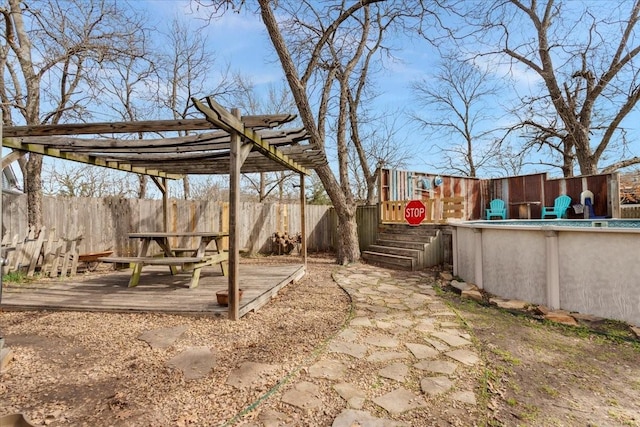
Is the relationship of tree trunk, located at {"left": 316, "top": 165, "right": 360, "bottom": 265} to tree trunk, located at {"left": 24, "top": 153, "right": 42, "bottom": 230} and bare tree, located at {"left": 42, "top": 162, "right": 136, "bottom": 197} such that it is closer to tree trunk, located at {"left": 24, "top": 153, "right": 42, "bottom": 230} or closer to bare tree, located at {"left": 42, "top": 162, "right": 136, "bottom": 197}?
tree trunk, located at {"left": 24, "top": 153, "right": 42, "bottom": 230}

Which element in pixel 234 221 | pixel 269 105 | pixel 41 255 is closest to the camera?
pixel 234 221

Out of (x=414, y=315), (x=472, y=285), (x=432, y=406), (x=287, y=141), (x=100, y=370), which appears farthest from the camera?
(x=472, y=285)

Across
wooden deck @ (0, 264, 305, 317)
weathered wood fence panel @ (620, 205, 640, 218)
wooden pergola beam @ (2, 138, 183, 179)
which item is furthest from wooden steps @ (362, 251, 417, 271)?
weathered wood fence panel @ (620, 205, 640, 218)

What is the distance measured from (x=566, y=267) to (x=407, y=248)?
4.15 meters

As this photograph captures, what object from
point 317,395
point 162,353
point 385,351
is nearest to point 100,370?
point 162,353

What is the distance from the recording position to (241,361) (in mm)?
2625

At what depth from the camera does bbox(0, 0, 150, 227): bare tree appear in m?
6.04

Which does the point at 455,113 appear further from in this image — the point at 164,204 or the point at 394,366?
the point at 394,366

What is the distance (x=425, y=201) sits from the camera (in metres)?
8.45

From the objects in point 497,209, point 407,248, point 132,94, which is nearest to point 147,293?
point 407,248

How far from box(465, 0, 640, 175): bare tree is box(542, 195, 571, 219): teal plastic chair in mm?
1751

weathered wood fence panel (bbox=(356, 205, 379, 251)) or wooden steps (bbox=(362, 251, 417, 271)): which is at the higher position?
weathered wood fence panel (bbox=(356, 205, 379, 251))

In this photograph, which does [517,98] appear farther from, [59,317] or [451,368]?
[59,317]

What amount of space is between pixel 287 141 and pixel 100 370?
3.38m
